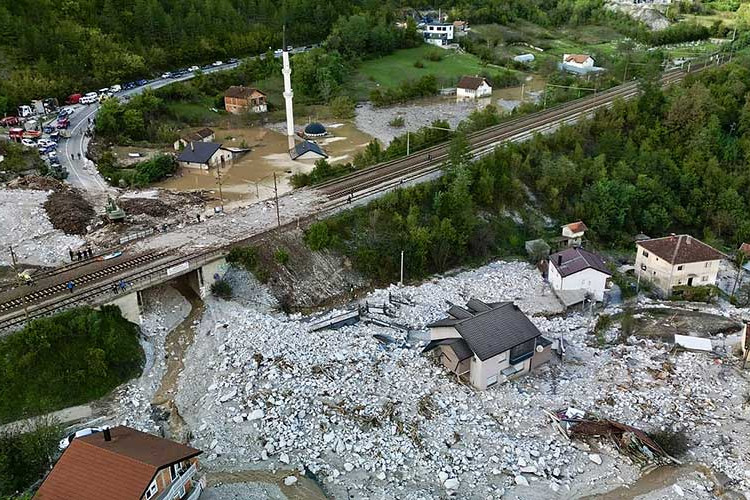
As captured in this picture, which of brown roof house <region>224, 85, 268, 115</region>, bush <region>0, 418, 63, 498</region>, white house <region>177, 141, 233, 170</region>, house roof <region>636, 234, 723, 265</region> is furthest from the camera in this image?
brown roof house <region>224, 85, 268, 115</region>

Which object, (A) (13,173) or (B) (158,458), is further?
(A) (13,173)

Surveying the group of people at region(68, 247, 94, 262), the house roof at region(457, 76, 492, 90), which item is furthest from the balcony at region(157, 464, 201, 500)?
the house roof at region(457, 76, 492, 90)

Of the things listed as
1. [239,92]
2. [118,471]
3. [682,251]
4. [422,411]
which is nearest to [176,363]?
[118,471]

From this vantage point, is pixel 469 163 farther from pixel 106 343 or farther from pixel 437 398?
pixel 106 343

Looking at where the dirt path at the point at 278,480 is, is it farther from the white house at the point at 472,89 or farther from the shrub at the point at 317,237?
the white house at the point at 472,89

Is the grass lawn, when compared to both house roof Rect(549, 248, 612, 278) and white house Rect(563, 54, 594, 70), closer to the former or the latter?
white house Rect(563, 54, 594, 70)

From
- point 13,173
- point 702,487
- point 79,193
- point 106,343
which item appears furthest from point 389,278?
point 13,173
